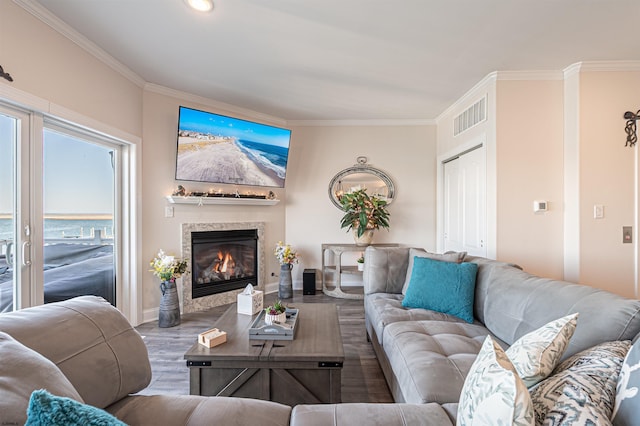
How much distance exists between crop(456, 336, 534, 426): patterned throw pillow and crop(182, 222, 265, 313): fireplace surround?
3156mm

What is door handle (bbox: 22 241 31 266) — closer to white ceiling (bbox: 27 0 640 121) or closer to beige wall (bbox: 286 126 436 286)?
white ceiling (bbox: 27 0 640 121)

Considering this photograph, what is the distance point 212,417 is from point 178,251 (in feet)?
8.68

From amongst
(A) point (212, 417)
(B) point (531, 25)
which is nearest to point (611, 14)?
(B) point (531, 25)

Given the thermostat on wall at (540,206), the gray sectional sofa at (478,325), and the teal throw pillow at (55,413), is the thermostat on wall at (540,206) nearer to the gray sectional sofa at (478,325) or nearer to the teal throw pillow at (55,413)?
the gray sectional sofa at (478,325)

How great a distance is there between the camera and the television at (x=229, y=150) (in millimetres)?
3158

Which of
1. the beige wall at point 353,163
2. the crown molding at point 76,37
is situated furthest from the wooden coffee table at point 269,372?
the beige wall at point 353,163

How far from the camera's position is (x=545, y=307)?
4.60 feet

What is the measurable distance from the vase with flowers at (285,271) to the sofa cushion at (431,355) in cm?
224

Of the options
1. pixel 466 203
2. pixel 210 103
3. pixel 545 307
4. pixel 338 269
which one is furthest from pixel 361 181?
pixel 545 307

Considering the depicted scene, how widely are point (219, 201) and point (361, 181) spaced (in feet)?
6.73

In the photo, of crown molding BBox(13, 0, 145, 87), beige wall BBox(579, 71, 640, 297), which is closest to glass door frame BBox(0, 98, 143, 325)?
crown molding BBox(13, 0, 145, 87)

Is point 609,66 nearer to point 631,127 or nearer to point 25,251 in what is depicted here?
point 631,127

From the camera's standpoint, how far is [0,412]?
561mm

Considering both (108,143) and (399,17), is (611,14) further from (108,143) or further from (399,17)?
(108,143)
